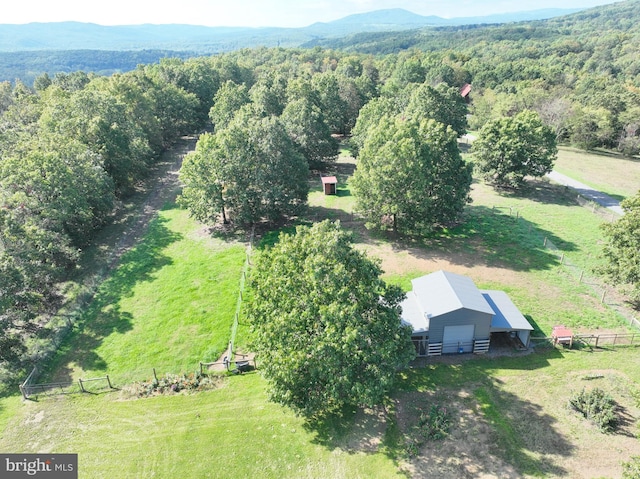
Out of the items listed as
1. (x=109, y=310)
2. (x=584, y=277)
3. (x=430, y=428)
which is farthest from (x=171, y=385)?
(x=584, y=277)

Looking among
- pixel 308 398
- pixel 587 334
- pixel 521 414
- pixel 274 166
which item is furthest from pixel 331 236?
pixel 274 166

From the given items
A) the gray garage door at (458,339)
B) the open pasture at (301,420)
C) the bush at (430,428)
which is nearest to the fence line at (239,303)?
the open pasture at (301,420)

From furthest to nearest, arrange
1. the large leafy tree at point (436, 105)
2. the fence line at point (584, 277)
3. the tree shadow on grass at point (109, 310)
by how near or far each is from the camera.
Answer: the large leafy tree at point (436, 105)
the fence line at point (584, 277)
the tree shadow on grass at point (109, 310)

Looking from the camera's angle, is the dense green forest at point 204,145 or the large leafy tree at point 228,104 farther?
the large leafy tree at point 228,104

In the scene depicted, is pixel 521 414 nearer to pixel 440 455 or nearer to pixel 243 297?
pixel 440 455

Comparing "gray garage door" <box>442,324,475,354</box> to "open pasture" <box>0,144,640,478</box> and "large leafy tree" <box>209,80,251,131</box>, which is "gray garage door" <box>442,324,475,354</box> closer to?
"open pasture" <box>0,144,640,478</box>

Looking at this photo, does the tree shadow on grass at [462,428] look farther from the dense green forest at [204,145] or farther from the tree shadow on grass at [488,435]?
the dense green forest at [204,145]

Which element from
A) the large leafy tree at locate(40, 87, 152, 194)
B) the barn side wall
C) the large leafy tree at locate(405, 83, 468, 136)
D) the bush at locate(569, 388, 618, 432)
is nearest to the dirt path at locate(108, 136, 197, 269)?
the large leafy tree at locate(40, 87, 152, 194)
